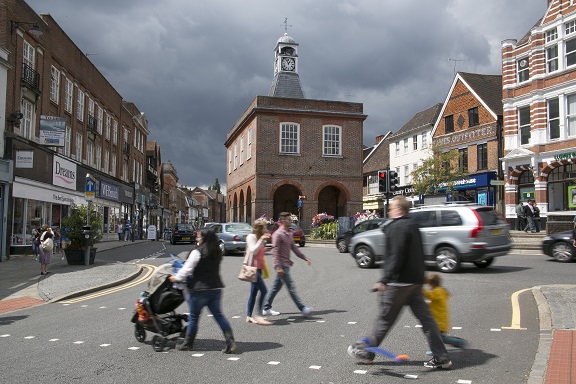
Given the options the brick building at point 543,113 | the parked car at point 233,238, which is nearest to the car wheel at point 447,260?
the parked car at point 233,238

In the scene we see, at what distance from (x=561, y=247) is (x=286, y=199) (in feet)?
93.4

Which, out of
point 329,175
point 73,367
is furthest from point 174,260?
point 329,175

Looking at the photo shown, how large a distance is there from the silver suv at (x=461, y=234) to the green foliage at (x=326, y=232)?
1608cm

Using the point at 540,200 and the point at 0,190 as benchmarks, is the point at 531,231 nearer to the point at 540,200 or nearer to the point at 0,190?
the point at 540,200

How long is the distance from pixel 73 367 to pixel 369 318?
4375 millimetres

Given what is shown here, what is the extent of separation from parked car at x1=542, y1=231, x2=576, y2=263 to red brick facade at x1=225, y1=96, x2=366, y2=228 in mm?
24163

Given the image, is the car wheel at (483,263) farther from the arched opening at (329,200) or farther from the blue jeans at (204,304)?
the arched opening at (329,200)

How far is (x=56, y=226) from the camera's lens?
27.2m

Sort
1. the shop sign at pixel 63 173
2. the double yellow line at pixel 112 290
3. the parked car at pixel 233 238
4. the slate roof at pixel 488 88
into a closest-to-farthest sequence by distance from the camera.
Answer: the double yellow line at pixel 112 290 < the parked car at pixel 233 238 < the shop sign at pixel 63 173 < the slate roof at pixel 488 88

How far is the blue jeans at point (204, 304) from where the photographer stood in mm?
6168

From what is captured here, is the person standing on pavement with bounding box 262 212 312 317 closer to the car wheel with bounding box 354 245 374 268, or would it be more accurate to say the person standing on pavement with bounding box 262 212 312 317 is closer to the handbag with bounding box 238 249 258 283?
the handbag with bounding box 238 249 258 283

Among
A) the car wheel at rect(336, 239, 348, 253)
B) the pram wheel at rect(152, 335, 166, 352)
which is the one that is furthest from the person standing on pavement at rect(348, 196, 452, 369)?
the car wheel at rect(336, 239, 348, 253)

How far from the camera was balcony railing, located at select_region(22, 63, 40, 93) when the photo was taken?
2298 cm

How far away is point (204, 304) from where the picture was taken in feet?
20.2
